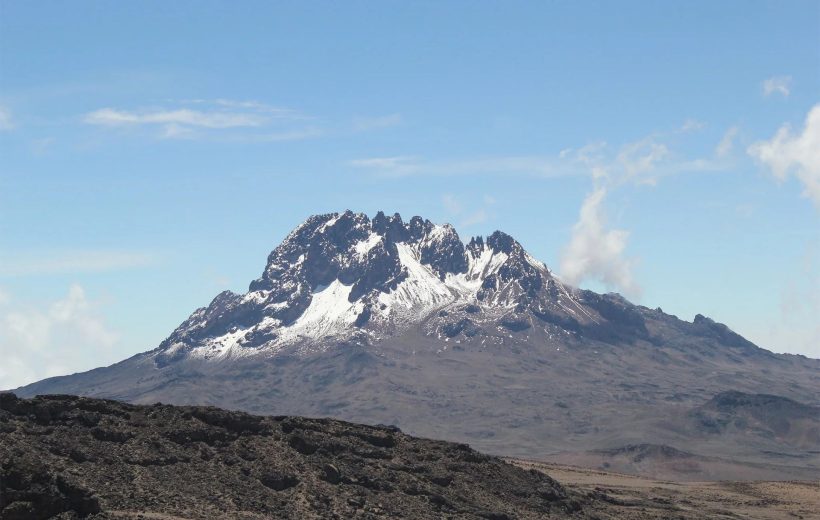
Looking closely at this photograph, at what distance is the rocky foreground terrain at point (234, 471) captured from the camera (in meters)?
79.8

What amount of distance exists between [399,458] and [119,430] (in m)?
27.4

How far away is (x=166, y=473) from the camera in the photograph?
89188mm

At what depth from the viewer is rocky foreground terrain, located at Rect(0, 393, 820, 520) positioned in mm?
79812

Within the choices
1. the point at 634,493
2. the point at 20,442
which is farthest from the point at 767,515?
the point at 20,442

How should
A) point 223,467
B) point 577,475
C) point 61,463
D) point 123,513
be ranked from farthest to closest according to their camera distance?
point 577,475
point 223,467
point 61,463
point 123,513

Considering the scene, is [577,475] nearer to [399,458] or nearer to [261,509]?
[399,458]

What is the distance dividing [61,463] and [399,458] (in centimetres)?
3494

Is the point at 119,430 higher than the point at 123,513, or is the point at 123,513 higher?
the point at 119,430

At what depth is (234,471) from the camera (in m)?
93.8

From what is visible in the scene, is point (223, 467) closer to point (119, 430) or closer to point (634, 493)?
point (119, 430)

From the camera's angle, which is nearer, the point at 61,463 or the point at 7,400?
the point at 61,463

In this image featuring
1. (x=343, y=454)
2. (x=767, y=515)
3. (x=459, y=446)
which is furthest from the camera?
(x=767, y=515)

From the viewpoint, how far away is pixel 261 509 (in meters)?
87.2

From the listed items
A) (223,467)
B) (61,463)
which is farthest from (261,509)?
(61,463)
